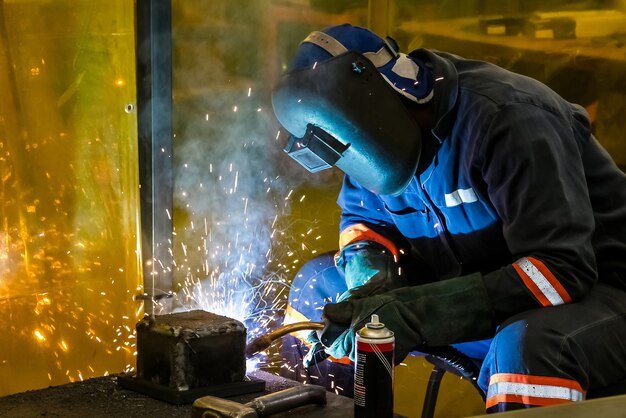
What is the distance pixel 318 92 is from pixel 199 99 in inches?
39.4

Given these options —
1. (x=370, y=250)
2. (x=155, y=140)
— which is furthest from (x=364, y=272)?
(x=155, y=140)

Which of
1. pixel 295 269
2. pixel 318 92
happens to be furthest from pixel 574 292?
pixel 295 269

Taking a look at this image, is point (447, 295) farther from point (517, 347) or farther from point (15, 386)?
point (15, 386)

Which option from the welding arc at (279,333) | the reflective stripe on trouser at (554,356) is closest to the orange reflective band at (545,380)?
Answer: the reflective stripe on trouser at (554,356)

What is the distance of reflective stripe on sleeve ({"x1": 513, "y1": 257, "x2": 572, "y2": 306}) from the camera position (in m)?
2.57

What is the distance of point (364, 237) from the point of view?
3.36 meters

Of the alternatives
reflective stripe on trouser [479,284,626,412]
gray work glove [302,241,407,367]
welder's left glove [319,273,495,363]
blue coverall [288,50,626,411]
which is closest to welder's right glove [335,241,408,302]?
gray work glove [302,241,407,367]

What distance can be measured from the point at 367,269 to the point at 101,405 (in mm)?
1041

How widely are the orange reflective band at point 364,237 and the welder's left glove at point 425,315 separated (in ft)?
2.03

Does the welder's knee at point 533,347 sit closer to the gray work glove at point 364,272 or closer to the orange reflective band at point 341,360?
the gray work glove at point 364,272

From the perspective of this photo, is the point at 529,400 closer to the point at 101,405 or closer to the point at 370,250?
the point at 370,250

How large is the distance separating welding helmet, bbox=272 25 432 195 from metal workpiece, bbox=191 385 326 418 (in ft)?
2.31

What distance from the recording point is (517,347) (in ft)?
8.04

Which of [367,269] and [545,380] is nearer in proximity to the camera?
[545,380]
